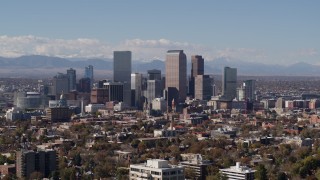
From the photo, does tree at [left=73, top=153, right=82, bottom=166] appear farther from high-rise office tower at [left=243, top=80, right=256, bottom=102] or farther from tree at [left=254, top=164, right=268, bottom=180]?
high-rise office tower at [left=243, top=80, right=256, bottom=102]

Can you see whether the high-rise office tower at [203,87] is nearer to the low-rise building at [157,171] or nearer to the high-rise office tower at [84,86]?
the high-rise office tower at [84,86]

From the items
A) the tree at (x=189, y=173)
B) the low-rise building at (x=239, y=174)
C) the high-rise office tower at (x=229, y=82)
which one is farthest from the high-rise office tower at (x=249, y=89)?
the low-rise building at (x=239, y=174)

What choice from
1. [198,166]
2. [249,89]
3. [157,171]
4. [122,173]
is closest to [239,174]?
[198,166]

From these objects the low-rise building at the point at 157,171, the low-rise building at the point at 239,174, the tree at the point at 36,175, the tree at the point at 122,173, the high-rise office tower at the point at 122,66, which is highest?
the high-rise office tower at the point at 122,66

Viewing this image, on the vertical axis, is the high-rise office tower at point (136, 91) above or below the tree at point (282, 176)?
above

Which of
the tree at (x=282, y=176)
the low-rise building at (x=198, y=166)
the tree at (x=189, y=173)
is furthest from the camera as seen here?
the low-rise building at (x=198, y=166)

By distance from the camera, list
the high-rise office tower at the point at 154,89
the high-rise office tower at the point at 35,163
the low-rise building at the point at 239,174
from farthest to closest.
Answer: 1. the high-rise office tower at the point at 154,89
2. the high-rise office tower at the point at 35,163
3. the low-rise building at the point at 239,174

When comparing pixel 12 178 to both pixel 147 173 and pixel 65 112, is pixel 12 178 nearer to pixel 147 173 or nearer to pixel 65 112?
pixel 147 173
